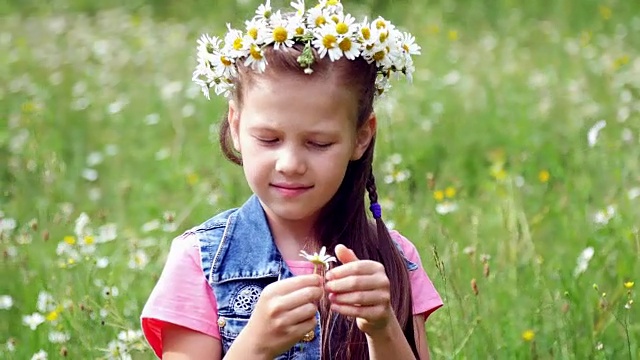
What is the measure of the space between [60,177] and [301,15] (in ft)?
8.10

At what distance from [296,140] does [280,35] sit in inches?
7.8

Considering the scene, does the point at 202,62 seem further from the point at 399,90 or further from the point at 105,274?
the point at 399,90

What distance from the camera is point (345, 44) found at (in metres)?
2.07

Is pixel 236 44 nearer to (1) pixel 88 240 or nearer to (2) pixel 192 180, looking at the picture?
(1) pixel 88 240

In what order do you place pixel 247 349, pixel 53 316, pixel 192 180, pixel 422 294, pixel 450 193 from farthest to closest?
pixel 192 180
pixel 450 193
pixel 53 316
pixel 422 294
pixel 247 349

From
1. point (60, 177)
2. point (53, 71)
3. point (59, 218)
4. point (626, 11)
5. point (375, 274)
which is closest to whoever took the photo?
point (375, 274)

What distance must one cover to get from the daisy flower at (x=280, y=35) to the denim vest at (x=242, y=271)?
0.30 m

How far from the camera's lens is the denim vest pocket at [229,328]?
2.12m

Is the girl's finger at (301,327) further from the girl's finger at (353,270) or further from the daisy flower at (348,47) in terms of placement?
the daisy flower at (348,47)

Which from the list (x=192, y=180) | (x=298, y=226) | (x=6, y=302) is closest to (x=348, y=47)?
(x=298, y=226)

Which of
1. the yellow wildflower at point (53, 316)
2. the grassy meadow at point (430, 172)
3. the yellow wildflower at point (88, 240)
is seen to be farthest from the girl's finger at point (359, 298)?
the yellow wildflower at point (88, 240)

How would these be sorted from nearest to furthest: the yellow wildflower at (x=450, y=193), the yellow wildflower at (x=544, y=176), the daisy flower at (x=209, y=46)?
1. the daisy flower at (x=209, y=46)
2. the yellow wildflower at (x=450, y=193)
3. the yellow wildflower at (x=544, y=176)

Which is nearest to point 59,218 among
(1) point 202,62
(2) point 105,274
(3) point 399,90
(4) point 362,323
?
(2) point 105,274

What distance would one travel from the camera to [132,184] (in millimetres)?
4547
